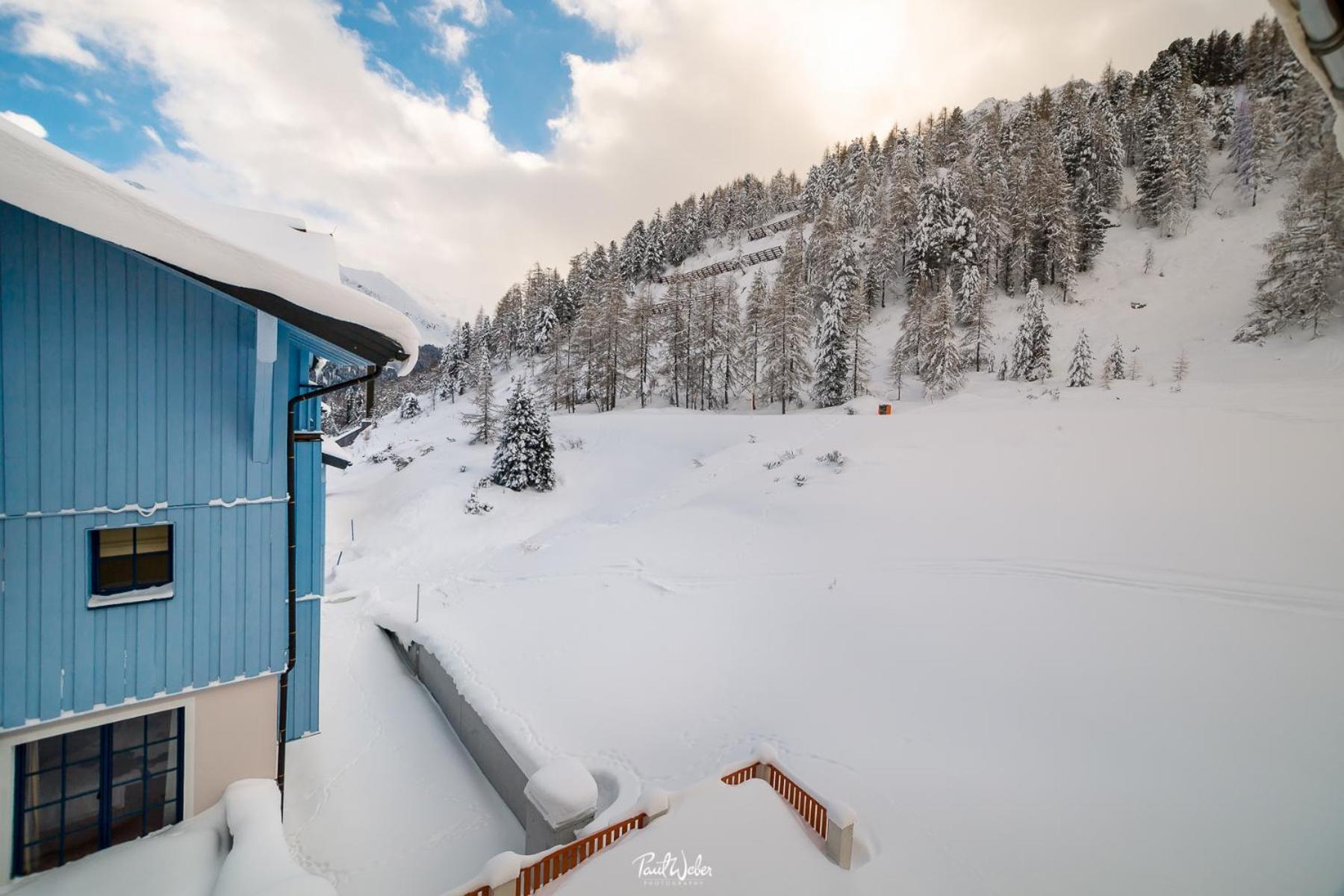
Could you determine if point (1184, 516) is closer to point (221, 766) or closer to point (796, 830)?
point (796, 830)

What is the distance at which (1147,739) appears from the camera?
574 cm

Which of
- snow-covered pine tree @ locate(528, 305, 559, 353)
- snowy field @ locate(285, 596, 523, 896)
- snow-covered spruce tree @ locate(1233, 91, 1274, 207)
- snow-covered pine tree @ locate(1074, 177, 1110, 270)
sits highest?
snow-covered spruce tree @ locate(1233, 91, 1274, 207)

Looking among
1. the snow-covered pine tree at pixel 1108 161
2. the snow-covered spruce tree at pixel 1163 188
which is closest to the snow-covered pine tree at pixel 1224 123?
the snow-covered pine tree at pixel 1108 161

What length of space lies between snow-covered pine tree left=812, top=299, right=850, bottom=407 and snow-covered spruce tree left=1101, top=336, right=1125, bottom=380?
12.7 meters

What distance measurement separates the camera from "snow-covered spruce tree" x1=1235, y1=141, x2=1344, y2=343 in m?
21.3

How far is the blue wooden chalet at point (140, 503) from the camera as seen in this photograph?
12.6 feet

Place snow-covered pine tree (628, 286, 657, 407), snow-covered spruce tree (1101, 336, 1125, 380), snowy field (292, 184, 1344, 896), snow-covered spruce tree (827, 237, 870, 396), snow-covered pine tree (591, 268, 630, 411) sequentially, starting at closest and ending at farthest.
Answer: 1. snowy field (292, 184, 1344, 896)
2. snow-covered spruce tree (1101, 336, 1125, 380)
3. snow-covered spruce tree (827, 237, 870, 396)
4. snow-covered pine tree (591, 268, 630, 411)
5. snow-covered pine tree (628, 286, 657, 407)

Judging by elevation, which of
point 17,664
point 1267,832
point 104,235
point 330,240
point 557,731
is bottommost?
point 557,731

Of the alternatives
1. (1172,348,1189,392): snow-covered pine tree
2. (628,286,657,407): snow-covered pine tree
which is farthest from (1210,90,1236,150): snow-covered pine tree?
(628,286,657,407): snow-covered pine tree

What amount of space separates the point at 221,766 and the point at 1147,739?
9929mm

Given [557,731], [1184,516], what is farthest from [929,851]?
[1184,516]

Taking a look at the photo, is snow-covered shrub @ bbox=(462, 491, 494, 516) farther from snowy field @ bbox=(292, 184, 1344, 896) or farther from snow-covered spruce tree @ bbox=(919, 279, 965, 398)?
snow-covered spruce tree @ bbox=(919, 279, 965, 398)

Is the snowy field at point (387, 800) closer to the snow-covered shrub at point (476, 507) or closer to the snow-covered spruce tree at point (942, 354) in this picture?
the snow-covered shrub at point (476, 507)

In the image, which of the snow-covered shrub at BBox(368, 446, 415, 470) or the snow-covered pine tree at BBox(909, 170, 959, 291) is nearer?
the snow-covered shrub at BBox(368, 446, 415, 470)
